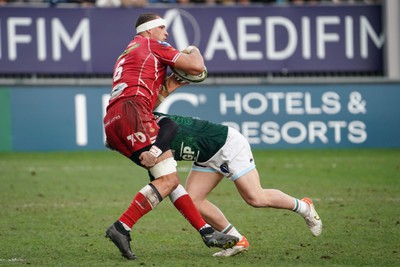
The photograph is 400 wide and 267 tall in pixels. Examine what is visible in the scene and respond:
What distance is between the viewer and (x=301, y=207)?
9.09 meters

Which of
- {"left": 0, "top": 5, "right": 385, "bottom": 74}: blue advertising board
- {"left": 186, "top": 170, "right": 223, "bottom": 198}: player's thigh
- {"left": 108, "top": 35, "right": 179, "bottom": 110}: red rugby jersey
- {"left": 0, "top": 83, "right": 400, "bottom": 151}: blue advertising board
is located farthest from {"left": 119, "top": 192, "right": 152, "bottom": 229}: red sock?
{"left": 0, "top": 5, "right": 385, "bottom": 74}: blue advertising board

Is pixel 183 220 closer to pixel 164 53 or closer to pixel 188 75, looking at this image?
pixel 188 75

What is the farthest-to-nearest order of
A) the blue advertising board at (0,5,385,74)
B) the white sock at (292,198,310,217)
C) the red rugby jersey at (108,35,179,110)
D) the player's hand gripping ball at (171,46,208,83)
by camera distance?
the blue advertising board at (0,5,385,74) → the white sock at (292,198,310,217) → the player's hand gripping ball at (171,46,208,83) → the red rugby jersey at (108,35,179,110)

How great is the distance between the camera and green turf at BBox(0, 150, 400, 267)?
8844 mm

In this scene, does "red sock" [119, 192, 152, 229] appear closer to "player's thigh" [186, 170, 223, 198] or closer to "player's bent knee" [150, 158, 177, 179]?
"player's bent knee" [150, 158, 177, 179]

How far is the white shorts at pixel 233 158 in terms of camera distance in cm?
880

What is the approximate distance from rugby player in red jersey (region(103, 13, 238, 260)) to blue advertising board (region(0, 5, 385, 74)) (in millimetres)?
12536

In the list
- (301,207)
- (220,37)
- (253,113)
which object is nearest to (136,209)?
(301,207)

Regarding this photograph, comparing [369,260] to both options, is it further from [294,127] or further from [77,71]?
[77,71]

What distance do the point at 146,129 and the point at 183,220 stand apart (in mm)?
3387

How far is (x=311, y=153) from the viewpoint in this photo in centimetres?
1998

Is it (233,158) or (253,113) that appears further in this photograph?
(253,113)

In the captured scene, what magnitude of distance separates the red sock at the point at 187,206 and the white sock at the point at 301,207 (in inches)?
36.3

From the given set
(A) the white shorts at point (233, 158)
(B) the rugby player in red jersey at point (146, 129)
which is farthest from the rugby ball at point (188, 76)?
(A) the white shorts at point (233, 158)
